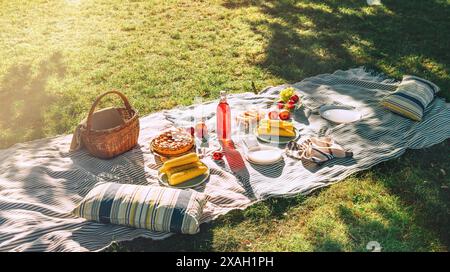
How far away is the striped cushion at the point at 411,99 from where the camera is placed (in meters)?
6.37

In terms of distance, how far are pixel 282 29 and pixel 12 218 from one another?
7.11m

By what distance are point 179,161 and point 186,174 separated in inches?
7.0

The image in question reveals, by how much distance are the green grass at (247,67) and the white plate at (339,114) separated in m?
1.02

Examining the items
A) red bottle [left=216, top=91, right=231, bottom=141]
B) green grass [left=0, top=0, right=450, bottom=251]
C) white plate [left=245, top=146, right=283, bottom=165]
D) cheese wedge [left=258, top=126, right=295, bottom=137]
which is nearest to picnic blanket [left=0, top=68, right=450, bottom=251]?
white plate [left=245, top=146, right=283, bottom=165]

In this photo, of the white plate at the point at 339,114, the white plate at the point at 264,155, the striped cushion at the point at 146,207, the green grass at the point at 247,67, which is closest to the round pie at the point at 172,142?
the white plate at the point at 264,155

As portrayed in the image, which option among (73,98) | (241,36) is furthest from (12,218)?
(241,36)

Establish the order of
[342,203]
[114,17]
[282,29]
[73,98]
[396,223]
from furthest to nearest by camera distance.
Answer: [114,17] < [282,29] < [73,98] < [342,203] < [396,223]

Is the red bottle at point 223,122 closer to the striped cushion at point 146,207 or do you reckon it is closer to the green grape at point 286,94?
the green grape at point 286,94

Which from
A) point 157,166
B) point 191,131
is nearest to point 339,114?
point 191,131

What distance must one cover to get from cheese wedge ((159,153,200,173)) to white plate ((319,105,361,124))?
226cm

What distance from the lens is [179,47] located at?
9.35m

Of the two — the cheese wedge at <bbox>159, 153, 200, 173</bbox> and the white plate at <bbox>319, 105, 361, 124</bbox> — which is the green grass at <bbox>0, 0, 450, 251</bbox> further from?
the white plate at <bbox>319, 105, 361, 124</bbox>
